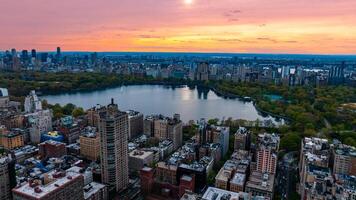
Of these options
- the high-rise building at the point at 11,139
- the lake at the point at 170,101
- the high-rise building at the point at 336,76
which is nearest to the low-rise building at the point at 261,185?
the lake at the point at 170,101

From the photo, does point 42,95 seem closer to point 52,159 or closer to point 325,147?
point 52,159

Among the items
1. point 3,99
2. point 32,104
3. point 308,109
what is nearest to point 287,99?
point 308,109

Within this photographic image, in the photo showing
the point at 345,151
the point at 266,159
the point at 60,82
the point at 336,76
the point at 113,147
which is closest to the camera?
the point at 113,147

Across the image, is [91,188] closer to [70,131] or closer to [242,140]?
[70,131]

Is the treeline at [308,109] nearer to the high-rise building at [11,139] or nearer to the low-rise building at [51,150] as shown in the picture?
the low-rise building at [51,150]

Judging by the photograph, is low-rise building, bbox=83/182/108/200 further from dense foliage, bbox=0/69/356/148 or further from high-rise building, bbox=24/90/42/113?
high-rise building, bbox=24/90/42/113

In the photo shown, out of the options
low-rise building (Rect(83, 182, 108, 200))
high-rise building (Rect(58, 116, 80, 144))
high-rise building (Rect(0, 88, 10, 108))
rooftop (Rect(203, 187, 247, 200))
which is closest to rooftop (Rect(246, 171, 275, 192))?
A: rooftop (Rect(203, 187, 247, 200))
